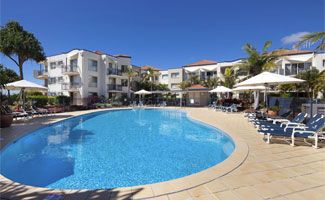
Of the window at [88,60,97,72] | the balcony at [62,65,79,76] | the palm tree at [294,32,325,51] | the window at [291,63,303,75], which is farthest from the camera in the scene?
the window at [88,60,97,72]

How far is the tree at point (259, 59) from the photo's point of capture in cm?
2081

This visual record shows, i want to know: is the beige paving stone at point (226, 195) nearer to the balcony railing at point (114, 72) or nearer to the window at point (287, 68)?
the balcony railing at point (114, 72)

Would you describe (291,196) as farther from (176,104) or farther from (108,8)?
(176,104)

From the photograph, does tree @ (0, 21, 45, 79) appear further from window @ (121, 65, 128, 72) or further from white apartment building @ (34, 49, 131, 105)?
window @ (121, 65, 128, 72)

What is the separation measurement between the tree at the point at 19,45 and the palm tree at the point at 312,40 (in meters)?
31.6

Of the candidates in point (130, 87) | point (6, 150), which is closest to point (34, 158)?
point (6, 150)

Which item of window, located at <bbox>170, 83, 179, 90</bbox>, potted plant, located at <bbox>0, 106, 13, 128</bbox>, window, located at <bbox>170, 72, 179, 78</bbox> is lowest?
potted plant, located at <bbox>0, 106, 13, 128</bbox>

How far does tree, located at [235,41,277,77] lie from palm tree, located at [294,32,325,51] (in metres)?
12.3

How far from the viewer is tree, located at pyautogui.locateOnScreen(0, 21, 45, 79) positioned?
87.3 feet

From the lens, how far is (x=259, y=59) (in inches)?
824

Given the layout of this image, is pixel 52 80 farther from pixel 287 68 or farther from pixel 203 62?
pixel 287 68

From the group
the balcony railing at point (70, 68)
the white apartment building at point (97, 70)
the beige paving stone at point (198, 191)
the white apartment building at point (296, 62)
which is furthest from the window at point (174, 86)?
the beige paving stone at point (198, 191)

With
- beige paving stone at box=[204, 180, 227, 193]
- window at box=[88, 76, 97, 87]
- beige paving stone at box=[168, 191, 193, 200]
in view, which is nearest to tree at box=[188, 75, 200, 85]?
window at box=[88, 76, 97, 87]

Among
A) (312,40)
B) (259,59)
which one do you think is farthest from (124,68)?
(312,40)
